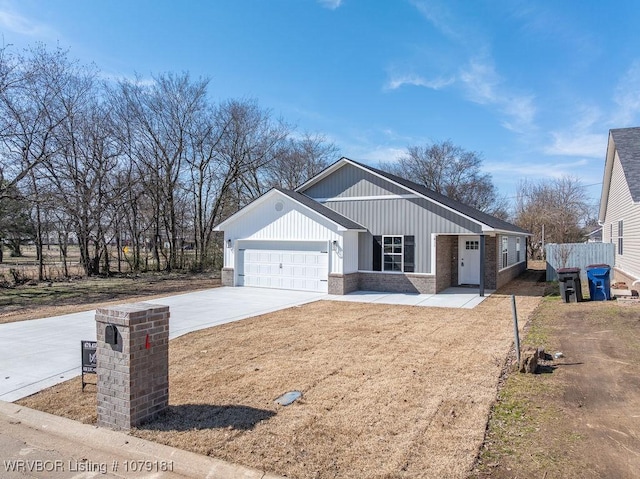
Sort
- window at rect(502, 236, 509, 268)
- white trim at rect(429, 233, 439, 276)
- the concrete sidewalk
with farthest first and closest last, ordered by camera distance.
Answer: window at rect(502, 236, 509, 268) < white trim at rect(429, 233, 439, 276) < the concrete sidewalk

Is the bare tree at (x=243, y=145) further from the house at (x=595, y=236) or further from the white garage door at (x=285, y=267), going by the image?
the house at (x=595, y=236)

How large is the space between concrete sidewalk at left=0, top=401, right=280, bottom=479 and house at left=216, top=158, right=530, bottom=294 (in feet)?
37.2

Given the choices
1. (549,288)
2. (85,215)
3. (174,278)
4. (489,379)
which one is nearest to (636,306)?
(549,288)

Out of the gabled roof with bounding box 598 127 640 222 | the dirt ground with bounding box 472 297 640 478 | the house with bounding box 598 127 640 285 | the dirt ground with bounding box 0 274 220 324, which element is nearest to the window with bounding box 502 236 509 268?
the house with bounding box 598 127 640 285

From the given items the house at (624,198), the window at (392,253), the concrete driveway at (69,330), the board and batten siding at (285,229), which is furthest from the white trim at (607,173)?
the concrete driveway at (69,330)

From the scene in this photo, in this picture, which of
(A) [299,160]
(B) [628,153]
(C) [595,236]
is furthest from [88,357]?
(C) [595,236]

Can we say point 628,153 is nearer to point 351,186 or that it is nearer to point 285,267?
point 351,186

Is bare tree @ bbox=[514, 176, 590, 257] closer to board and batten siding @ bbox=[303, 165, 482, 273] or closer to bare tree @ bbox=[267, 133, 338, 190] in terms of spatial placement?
bare tree @ bbox=[267, 133, 338, 190]

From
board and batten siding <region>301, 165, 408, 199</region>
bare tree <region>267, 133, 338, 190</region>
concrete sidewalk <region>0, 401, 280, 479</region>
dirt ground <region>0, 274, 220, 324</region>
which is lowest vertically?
concrete sidewalk <region>0, 401, 280, 479</region>

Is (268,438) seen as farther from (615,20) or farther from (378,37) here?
(615,20)

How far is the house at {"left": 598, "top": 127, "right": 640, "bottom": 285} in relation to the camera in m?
12.9

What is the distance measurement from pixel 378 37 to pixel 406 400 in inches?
548

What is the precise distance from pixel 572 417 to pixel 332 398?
8.57 ft

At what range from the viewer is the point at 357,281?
631 inches
